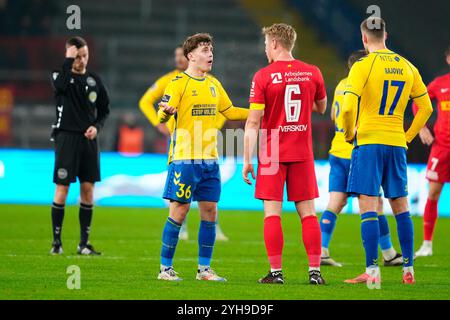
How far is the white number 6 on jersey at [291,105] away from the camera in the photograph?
7547 mm

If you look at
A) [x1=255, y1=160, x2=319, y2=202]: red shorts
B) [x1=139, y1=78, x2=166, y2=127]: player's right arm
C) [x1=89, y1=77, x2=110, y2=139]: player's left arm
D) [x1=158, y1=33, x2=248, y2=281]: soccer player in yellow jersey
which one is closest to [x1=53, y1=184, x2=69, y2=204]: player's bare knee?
[x1=89, y1=77, x2=110, y2=139]: player's left arm

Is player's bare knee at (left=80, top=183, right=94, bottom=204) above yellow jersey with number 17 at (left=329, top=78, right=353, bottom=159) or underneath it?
underneath

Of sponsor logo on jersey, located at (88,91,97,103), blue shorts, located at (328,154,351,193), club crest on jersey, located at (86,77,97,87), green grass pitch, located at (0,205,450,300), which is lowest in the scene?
green grass pitch, located at (0,205,450,300)

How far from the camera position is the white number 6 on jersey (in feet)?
24.8

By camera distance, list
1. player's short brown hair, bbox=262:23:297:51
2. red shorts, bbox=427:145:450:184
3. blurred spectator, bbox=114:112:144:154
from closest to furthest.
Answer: player's short brown hair, bbox=262:23:297:51, red shorts, bbox=427:145:450:184, blurred spectator, bbox=114:112:144:154

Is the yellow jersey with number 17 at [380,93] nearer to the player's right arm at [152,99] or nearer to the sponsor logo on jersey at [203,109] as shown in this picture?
the sponsor logo on jersey at [203,109]

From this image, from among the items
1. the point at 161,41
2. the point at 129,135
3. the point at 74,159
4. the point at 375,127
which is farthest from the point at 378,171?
the point at 161,41

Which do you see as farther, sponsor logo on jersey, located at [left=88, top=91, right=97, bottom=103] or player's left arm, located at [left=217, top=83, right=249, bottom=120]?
sponsor logo on jersey, located at [left=88, top=91, right=97, bottom=103]

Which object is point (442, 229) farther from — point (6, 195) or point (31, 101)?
point (31, 101)

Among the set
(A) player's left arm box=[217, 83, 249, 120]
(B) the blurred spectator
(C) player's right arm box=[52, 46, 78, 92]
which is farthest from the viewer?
(B) the blurred spectator

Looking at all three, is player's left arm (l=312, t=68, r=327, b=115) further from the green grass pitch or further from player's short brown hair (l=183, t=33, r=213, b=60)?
the green grass pitch

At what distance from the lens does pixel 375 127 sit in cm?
763

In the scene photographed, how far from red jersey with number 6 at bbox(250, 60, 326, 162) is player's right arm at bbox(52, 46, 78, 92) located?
3.15 metres
